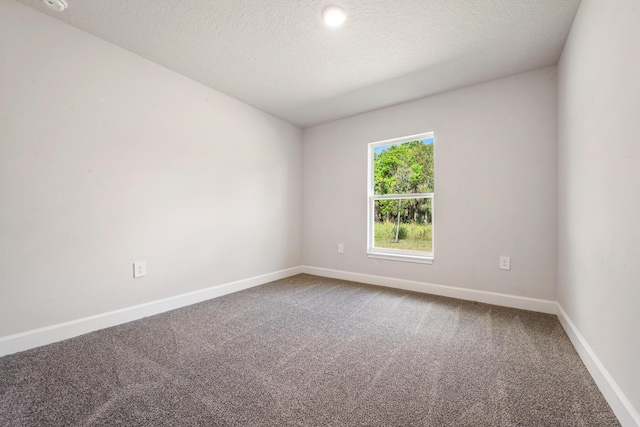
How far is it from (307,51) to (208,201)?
5.80 ft

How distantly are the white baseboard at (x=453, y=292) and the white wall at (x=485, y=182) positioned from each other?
0.05m

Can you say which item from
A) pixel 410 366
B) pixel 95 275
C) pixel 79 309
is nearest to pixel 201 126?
pixel 95 275

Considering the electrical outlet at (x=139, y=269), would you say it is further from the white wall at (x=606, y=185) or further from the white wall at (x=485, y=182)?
the white wall at (x=606, y=185)

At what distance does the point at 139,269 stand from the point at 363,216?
2515 millimetres

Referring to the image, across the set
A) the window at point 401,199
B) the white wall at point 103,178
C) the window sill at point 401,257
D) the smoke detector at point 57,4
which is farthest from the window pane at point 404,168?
the smoke detector at point 57,4

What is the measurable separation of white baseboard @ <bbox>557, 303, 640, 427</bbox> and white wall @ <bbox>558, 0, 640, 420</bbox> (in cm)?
3

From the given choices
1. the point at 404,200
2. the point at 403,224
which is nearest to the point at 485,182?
the point at 404,200

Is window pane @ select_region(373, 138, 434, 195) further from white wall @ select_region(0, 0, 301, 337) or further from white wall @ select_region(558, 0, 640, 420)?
white wall @ select_region(0, 0, 301, 337)

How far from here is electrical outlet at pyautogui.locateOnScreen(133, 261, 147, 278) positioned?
7.39 ft

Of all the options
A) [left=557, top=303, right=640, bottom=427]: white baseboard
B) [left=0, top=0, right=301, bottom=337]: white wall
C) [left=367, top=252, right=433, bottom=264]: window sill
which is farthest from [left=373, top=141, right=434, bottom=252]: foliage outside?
[left=0, top=0, right=301, bottom=337]: white wall

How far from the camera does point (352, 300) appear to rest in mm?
2760

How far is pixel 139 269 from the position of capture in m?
2.28

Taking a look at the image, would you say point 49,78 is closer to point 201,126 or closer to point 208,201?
point 201,126

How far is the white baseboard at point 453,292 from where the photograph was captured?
240 centimetres
